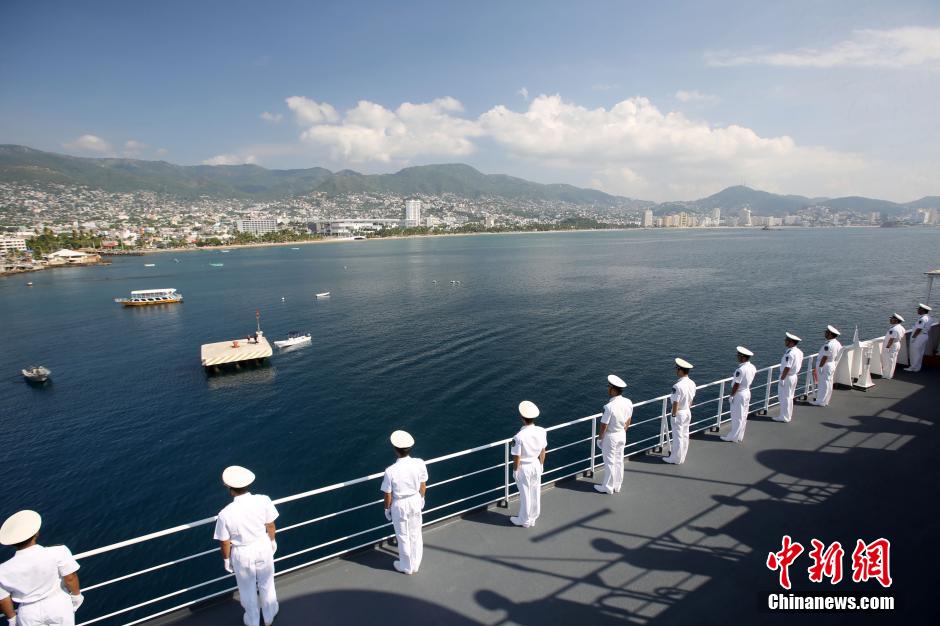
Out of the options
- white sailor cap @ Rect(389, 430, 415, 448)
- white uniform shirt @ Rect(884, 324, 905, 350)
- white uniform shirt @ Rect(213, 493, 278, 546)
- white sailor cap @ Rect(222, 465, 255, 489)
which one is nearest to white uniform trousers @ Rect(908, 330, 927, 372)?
white uniform shirt @ Rect(884, 324, 905, 350)

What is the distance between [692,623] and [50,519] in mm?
21188

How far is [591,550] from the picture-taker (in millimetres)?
5250

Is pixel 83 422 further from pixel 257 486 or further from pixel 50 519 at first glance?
pixel 257 486

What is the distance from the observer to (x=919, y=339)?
35.8 ft

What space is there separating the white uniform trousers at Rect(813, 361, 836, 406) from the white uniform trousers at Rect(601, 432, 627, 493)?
5.82 m

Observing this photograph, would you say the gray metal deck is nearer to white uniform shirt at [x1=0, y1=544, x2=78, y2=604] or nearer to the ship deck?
white uniform shirt at [x1=0, y1=544, x2=78, y2=604]

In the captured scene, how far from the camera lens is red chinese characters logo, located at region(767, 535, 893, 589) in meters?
4.78

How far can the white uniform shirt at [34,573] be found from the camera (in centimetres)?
349

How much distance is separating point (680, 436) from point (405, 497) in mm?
4480

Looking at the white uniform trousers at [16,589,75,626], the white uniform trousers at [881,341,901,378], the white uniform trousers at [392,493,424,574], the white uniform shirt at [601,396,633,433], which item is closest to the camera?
the white uniform trousers at [16,589,75,626]

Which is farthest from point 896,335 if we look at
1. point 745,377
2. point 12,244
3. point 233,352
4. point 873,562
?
point 12,244

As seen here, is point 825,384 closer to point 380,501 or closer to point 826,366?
point 826,366

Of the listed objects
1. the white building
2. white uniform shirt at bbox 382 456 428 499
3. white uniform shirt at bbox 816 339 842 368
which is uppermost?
the white building

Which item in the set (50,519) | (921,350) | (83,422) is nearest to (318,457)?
(50,519)
